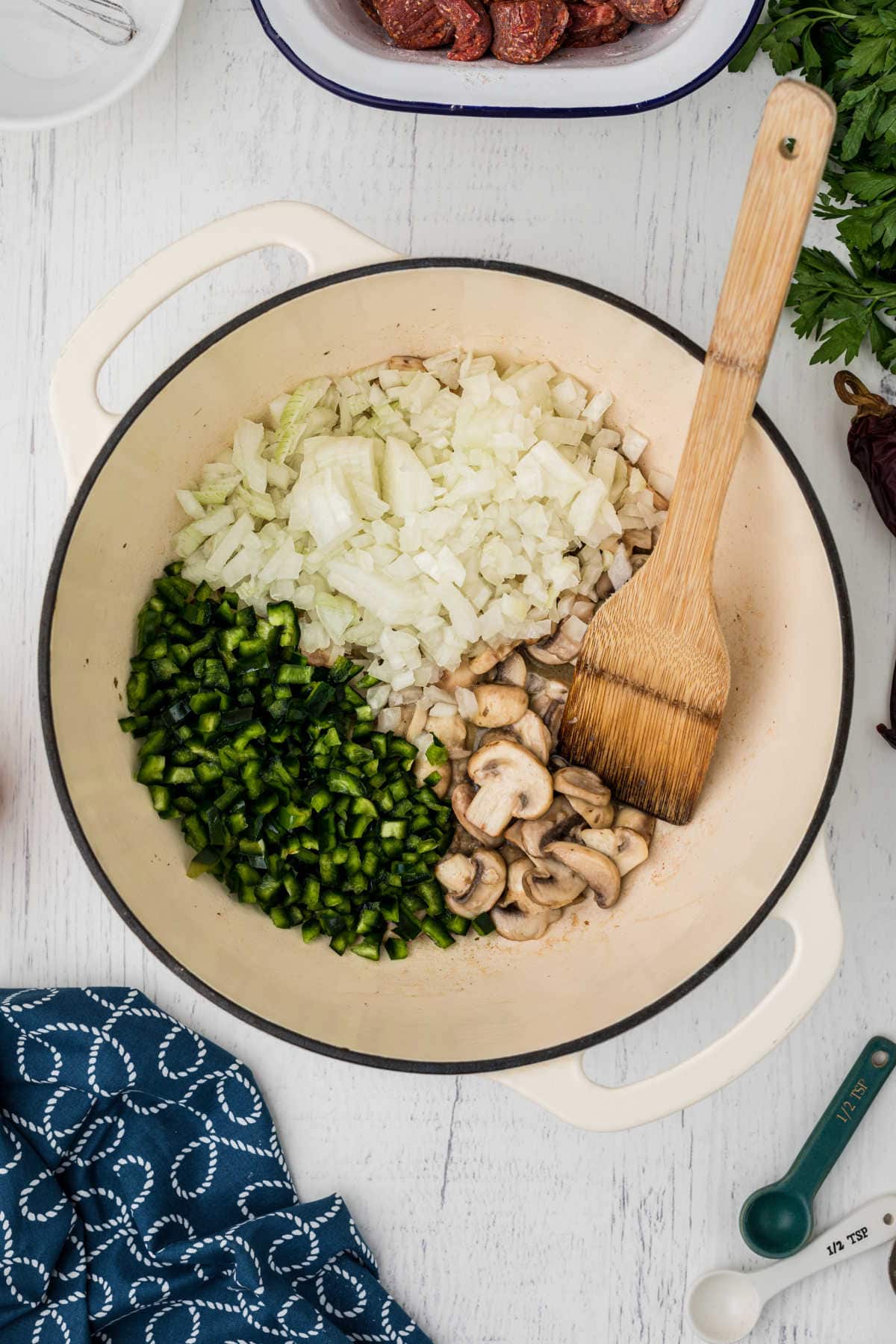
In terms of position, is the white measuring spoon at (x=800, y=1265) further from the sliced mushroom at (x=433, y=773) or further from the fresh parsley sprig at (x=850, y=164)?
the fresh parsley sprig at (x=850, y=164)

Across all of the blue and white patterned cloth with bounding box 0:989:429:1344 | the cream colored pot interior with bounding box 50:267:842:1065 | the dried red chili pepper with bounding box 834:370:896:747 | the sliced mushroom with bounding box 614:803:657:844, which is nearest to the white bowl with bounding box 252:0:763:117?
the cream colored pot interior with bounding box 50:267:842:1065

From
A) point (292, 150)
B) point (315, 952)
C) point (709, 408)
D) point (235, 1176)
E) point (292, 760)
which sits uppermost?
point (292, 150)

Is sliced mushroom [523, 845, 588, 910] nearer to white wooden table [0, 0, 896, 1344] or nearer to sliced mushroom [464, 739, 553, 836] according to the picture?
sliced mushroom [464, 739, 553, 836]

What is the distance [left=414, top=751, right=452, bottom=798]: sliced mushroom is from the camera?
195 cm

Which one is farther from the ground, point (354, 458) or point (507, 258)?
point (507, 258)

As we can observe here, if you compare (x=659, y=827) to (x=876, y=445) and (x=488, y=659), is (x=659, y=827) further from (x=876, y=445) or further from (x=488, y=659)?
(x=876, y=445)

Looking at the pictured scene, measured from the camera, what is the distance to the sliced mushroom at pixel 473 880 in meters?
1.92

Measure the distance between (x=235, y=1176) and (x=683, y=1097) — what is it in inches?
34.4

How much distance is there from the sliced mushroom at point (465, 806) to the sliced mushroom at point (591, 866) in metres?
0.11

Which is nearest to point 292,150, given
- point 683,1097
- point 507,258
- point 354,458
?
point 507,258

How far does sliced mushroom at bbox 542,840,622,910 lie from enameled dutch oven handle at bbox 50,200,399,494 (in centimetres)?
98

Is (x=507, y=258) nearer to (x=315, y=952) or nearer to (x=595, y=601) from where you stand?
(x=595, y=601)

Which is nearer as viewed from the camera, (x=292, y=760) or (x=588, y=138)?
(x=292, y=760)

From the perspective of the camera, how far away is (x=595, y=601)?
6.57 feet
